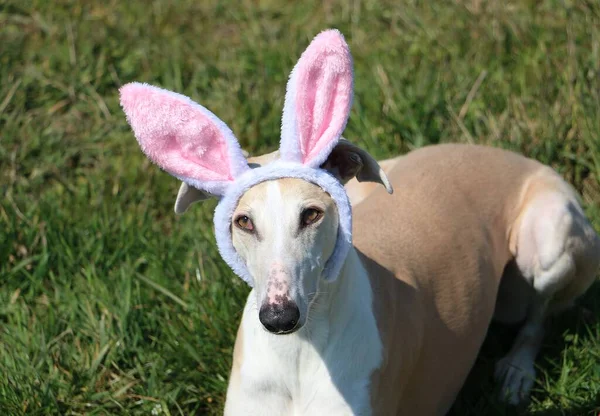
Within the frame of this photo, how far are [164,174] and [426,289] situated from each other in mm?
2073

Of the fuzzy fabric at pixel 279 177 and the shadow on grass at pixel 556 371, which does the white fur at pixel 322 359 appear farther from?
the shadow on grass at pixel 556 371

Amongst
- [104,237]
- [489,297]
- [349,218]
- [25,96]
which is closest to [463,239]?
[489,297]

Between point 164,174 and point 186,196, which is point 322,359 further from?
Result: point 164,174

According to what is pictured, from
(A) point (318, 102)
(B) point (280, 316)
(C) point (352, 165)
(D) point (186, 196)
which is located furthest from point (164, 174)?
(B) point (280, 316)

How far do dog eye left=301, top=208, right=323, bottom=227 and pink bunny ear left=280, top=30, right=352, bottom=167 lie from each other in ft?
0.49

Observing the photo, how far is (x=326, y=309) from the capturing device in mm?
3162

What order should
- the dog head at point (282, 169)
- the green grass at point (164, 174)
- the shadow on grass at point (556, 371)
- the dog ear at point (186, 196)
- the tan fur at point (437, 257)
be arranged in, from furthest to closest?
the green grass at point (164, 174), the shadow on grass at point (556, 371), the tan fur at point (437, 257), the dog ear at point (186, 196), the dog head at point (282, 169)

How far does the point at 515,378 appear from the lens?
419cm

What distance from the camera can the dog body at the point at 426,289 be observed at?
10.6ft

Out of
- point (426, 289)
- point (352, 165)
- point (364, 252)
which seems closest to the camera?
point (352, 165)

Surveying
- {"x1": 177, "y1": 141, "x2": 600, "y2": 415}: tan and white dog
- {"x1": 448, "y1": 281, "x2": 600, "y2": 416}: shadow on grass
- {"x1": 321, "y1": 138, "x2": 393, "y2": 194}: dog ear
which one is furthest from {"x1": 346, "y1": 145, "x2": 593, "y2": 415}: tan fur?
{"x1": 321, "y1": 138, "x2": 393, "y2": 194}: dog ear

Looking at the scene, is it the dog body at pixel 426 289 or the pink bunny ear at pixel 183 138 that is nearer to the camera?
the pink bunny ear at pixel 183 138

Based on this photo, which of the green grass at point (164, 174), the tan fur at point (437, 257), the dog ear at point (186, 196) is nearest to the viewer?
the dog ear at point (186, 196)

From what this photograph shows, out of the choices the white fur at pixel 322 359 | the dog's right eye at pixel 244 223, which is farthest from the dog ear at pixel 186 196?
the white fur at pixel 322 359
